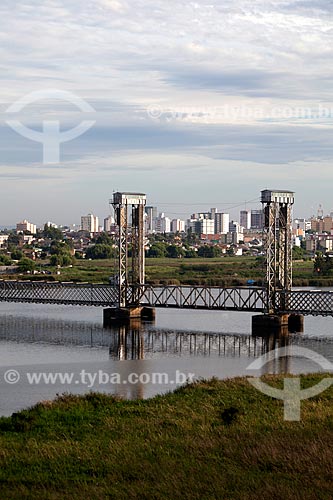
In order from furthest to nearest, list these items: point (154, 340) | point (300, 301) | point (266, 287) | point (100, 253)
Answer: point (100, 253) < point (300, 301) < point (266, 287) < point (154, 340)

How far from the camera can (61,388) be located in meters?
30.2

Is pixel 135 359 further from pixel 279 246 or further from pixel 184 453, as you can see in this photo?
pixel 184 453

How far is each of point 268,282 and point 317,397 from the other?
2417cm

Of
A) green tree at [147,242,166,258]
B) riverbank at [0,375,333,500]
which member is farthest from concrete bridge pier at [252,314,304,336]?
green tree at [147,242,166,258]

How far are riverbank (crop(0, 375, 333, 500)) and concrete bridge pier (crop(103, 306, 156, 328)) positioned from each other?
2867 cm

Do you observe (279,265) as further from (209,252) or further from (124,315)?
(209,252)

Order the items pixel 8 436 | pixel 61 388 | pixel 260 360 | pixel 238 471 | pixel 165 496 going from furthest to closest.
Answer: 1. pixel 260 360
2. pixel 61 388
3. pixel 8 436
4. pixel 238 471
5. pixel 165 496

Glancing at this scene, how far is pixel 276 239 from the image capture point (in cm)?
5241

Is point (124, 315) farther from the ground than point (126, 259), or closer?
closer

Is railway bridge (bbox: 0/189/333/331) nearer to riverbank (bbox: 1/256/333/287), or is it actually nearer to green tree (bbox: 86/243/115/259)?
riverbank (bbox: 1/256/333/287)

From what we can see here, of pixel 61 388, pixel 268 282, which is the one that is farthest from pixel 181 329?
pixel 61 388

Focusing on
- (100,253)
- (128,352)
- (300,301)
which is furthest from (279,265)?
(100,253)

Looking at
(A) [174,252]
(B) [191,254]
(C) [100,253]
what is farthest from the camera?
(B) [191,254]

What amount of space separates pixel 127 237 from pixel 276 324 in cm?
1265
